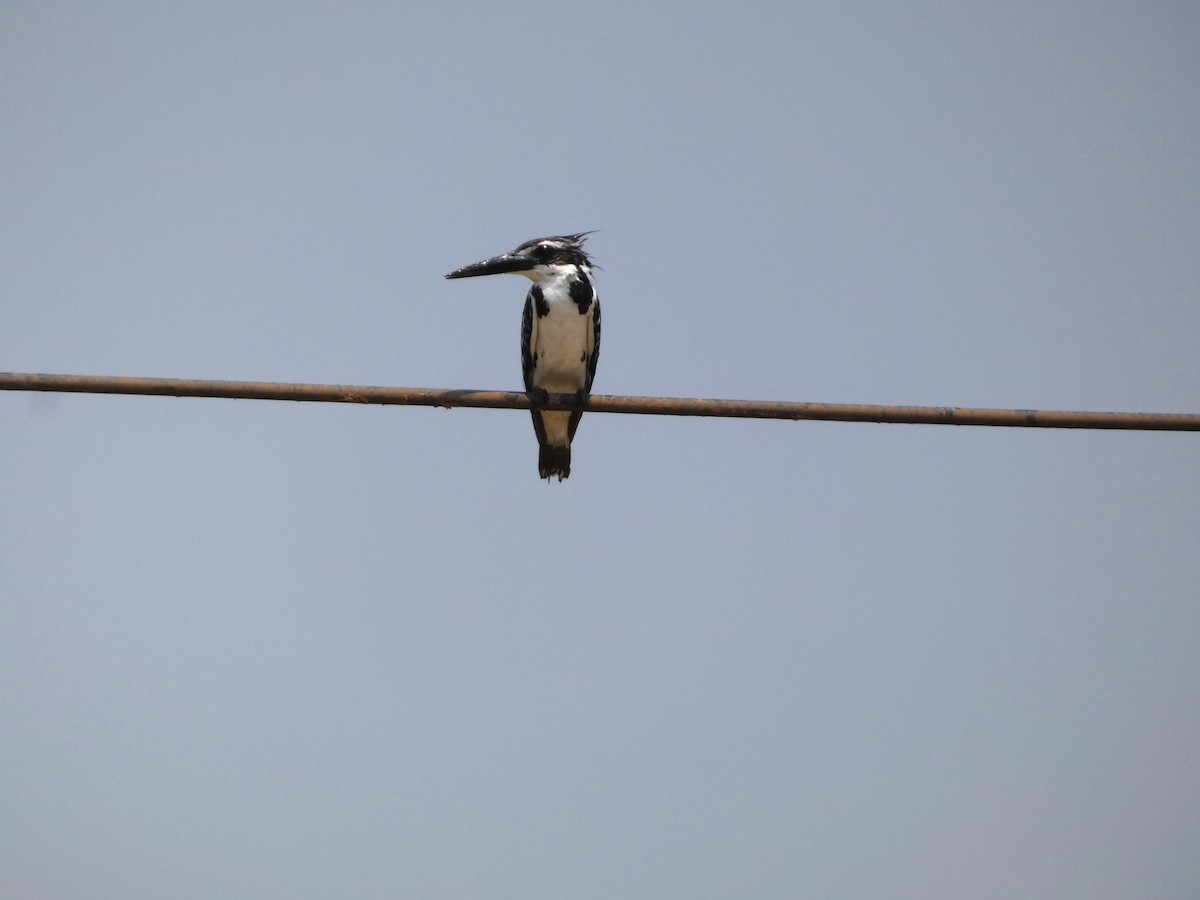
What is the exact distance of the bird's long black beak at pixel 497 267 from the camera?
5.70m

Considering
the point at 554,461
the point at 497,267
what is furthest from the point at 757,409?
the point at 554,461

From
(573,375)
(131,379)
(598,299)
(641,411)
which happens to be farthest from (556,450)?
(131,379)

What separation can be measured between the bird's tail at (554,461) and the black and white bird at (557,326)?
1 cm

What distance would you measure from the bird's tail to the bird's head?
1185 mm

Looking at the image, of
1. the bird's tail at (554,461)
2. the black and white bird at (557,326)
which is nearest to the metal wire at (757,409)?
the black and white bird at (557,326)

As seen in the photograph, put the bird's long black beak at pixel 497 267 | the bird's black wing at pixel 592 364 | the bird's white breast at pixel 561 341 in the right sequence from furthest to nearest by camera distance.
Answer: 1. the bird's black wing at pixel 592 364
2. the bird's white breast at pixel 561 341
3. the bird's long black beak at pixel 497 267

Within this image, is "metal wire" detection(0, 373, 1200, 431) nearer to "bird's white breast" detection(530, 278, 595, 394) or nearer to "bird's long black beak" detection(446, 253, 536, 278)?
"bird's long black beak" detection(446, 253, 536, 278)

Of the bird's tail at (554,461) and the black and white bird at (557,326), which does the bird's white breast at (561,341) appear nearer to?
the black and white bird at (557,326)

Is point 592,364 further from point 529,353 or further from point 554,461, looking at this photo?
point 554,461

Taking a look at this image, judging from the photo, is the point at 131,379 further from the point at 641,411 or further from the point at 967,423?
the point at 967,423

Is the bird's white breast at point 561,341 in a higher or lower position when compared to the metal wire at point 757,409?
higher

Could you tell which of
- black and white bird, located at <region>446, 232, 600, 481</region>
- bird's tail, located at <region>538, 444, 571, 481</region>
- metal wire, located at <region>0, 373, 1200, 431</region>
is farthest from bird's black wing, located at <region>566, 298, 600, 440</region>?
metal wire, located at <region>0, 373, 1200, 431</region>

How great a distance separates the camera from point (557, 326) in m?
6.47

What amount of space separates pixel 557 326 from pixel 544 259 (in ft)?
1.52
